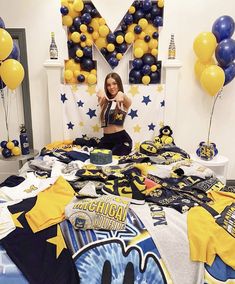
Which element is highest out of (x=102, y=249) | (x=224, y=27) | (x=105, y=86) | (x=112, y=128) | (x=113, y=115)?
(x=224, y=27)

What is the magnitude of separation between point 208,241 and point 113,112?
178 centimetres

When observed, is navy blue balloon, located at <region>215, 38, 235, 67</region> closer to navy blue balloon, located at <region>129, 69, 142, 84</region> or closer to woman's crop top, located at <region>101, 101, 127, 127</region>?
navy blue balloon, located at <region>129, 69, 142, 84</region>

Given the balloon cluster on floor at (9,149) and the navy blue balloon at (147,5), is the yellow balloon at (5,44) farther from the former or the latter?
the navy blue balloon at (147,5)

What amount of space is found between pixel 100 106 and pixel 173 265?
6.26ft

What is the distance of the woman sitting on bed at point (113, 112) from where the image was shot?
8.75 ft

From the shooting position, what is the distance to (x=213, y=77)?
8.36ft

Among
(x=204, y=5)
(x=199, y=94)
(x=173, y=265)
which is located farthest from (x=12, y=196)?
(x=204, y=5)

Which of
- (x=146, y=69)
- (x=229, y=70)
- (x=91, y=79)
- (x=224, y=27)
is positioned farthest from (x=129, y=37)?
(x=229, y=70)

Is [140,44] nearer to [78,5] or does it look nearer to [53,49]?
[78,5]

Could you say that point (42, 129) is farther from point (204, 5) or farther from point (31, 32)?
point (204, 5)

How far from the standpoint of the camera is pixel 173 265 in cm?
116

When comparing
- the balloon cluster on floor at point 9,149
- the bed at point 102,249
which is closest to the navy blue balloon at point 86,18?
the balloon cluster on floor at point 9,149

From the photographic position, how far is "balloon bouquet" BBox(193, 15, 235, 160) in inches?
99.1

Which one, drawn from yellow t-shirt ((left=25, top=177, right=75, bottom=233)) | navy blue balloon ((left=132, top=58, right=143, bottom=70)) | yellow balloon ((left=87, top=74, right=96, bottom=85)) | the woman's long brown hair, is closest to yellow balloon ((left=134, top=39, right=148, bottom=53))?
navy blue balloon ((left=132, top=58, right=143, bottom=70))
